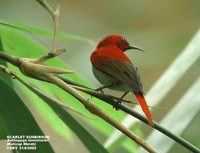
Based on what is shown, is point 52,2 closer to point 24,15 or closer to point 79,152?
point 24,15

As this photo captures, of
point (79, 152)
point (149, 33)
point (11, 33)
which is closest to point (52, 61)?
point (11, 33)

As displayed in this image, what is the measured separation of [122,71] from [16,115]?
3.18ft

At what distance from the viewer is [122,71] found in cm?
205

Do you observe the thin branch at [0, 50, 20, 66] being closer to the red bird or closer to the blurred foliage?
the red bird

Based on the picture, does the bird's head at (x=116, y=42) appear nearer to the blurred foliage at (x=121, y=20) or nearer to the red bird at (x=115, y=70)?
the red bird at (x=115, y=70)

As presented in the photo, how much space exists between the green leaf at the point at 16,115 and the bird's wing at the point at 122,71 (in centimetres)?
80

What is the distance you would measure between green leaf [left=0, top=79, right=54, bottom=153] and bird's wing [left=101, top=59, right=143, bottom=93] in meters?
0.80

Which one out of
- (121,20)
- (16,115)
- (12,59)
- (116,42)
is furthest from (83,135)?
(121,20)

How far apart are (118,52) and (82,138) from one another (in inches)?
44.9

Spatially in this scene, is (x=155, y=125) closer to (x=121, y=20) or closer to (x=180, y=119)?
(x=180, y=119)

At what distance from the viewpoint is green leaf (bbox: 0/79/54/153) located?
1.21 metres

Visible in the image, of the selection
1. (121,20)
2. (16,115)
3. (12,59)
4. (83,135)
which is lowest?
(83,135)

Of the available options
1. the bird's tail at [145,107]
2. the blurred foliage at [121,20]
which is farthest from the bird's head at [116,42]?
the blurred foliage at [121,20]

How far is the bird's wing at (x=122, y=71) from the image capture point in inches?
77.5
